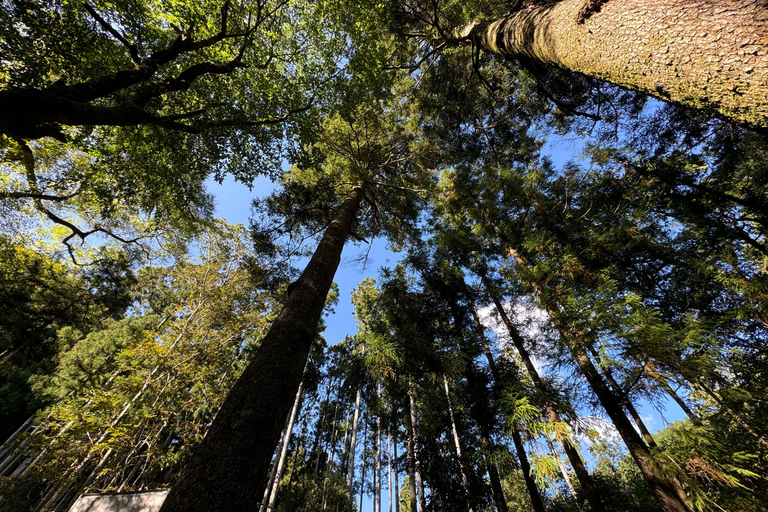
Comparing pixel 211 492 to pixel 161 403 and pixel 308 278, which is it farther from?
pixel 161 403

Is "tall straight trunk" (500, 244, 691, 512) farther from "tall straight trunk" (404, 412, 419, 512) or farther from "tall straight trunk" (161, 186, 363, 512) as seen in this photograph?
"tall straight trunk" (161, 186, 363, 512)

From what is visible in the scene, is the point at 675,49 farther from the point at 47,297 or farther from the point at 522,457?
the point at 47,297

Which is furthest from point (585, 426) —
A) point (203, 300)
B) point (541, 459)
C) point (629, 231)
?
point (203, 300)

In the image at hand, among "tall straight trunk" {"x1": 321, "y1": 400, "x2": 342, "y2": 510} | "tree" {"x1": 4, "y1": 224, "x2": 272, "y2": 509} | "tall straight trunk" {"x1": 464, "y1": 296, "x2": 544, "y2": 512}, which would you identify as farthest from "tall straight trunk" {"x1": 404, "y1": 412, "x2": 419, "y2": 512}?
"tall straight trunk" {"x1": 321, "y1": 400, "x2": 342, "y2": 510}

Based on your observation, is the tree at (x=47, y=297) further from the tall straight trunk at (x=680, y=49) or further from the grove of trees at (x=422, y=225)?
the tall straight trunk at (x=680, y=49)

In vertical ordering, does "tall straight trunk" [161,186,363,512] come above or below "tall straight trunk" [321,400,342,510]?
below

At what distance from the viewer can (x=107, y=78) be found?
373 cm

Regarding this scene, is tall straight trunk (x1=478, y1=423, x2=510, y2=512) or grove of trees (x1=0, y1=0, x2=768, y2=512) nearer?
grove of trees (x1=0, y1=0, x2=768, y2=512)

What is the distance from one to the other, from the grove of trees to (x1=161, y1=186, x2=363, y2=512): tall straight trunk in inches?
0.6

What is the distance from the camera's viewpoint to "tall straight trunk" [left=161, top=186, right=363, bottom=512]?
4.70 feet

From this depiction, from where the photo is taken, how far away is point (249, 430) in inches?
69.8

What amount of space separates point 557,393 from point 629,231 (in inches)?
156

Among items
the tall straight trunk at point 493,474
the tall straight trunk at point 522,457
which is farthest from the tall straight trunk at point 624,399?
the tall straight trunk at point 493,474

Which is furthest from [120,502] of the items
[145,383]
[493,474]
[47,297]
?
Answer: [47,297]
